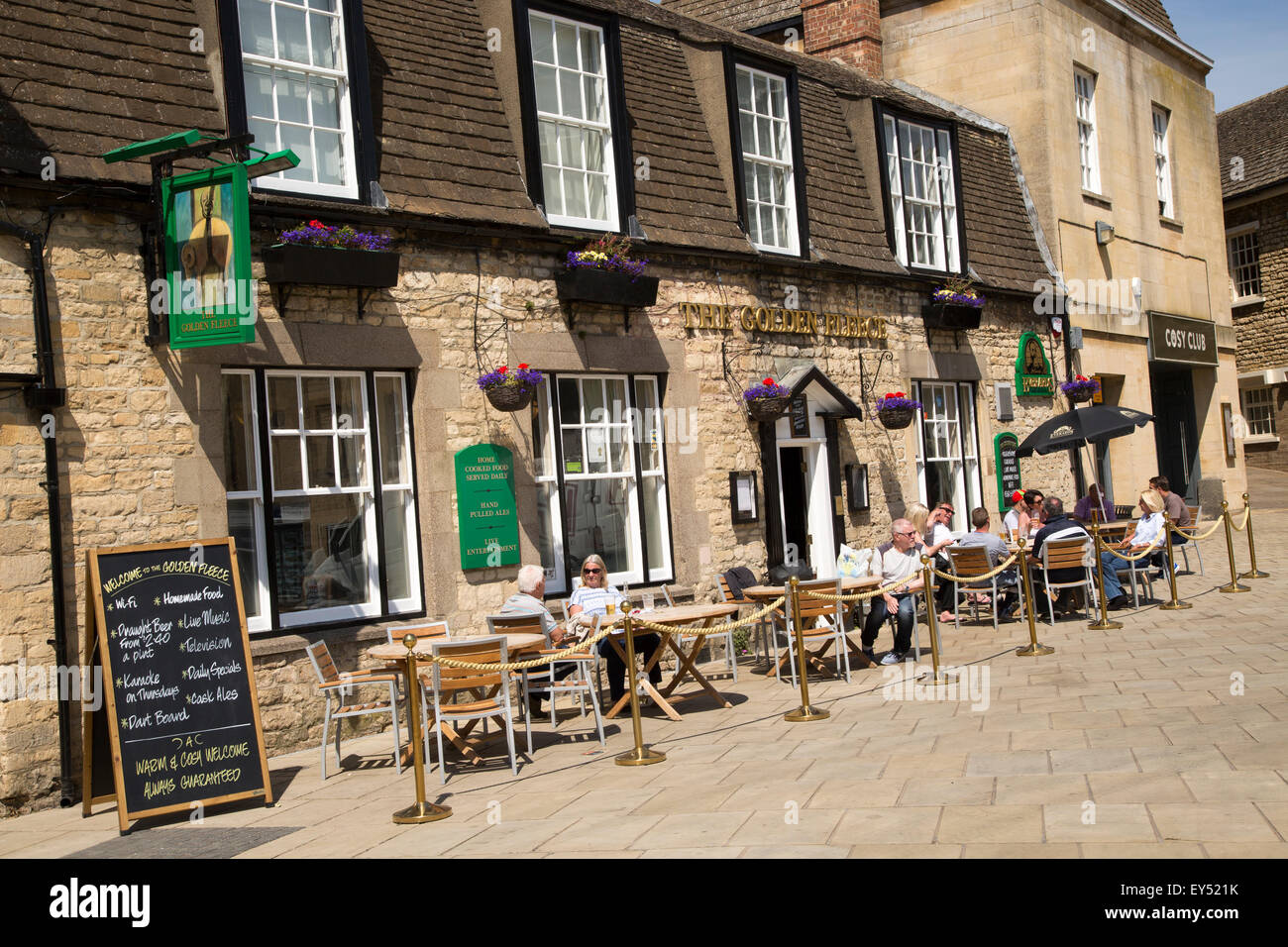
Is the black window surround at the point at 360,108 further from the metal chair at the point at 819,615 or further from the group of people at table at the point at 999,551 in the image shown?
the group of people at table at the point at 999,551

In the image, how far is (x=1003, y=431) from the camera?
17.2 metres

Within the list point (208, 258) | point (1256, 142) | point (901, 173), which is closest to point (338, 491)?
point (208, 258)

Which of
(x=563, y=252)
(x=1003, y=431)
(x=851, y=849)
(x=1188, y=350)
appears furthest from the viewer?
(x=1188, y=350)

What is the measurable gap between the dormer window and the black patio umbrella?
108 inches

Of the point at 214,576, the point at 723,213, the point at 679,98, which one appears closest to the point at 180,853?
the point at 214,576

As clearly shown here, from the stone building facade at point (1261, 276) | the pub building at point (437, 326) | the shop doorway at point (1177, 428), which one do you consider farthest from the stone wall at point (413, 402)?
the stone building facade at point (1261, 276)

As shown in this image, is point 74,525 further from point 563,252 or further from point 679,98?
point 679,98

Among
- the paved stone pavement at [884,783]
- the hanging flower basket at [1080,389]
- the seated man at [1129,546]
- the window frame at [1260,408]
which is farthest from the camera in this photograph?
the window frame at [1260,408]

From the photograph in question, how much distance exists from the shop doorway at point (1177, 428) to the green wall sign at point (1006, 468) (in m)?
7.81

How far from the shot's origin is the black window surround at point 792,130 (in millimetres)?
13414

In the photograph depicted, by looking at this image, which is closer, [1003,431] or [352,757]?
[352,757]

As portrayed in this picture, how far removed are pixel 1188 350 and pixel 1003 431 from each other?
7.28m

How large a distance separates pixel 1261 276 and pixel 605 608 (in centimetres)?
2529

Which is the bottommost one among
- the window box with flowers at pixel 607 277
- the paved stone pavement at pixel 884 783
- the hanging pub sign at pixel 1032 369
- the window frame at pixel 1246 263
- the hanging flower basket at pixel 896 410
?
the paved stone pavement at pixel 884 783
